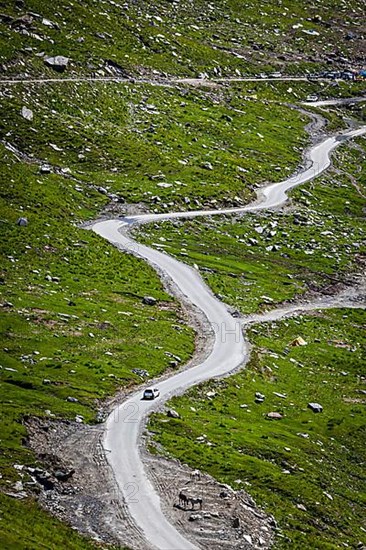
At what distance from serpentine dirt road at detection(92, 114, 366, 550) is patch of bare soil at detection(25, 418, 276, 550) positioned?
2.19ft

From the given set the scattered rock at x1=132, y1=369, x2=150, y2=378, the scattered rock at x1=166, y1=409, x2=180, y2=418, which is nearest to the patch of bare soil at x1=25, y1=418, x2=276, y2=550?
the scattered rock at x1=166, y1=409, x2=180, y2=418

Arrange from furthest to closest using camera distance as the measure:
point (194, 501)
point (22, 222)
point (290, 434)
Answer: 1. point (22, 222)
2. point (290, 434)
3. point (194, 501)

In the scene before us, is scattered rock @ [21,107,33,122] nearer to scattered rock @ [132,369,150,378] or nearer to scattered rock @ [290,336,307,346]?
scattered rock @ [290,336,307,346]

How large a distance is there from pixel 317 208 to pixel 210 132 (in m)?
26.5

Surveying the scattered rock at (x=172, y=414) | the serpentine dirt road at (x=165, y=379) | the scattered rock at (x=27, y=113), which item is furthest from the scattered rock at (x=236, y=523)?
the scattered rock at (x=27, y=113)

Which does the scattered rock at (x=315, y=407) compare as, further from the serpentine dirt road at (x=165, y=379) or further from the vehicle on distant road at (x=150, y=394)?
the vehicle on distant road at (x=150, y=394)

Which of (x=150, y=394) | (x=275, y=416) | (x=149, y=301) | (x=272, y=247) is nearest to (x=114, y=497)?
(x=150, y=394)

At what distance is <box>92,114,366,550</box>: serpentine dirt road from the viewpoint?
177 ft

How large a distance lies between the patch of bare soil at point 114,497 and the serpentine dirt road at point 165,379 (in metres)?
0.67

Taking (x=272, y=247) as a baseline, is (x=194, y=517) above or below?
above

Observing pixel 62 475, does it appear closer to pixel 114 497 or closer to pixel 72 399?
pixel 114 497

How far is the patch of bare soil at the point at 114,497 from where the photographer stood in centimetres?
5275

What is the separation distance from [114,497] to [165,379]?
21961 mm

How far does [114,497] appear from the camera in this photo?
55.5 m
